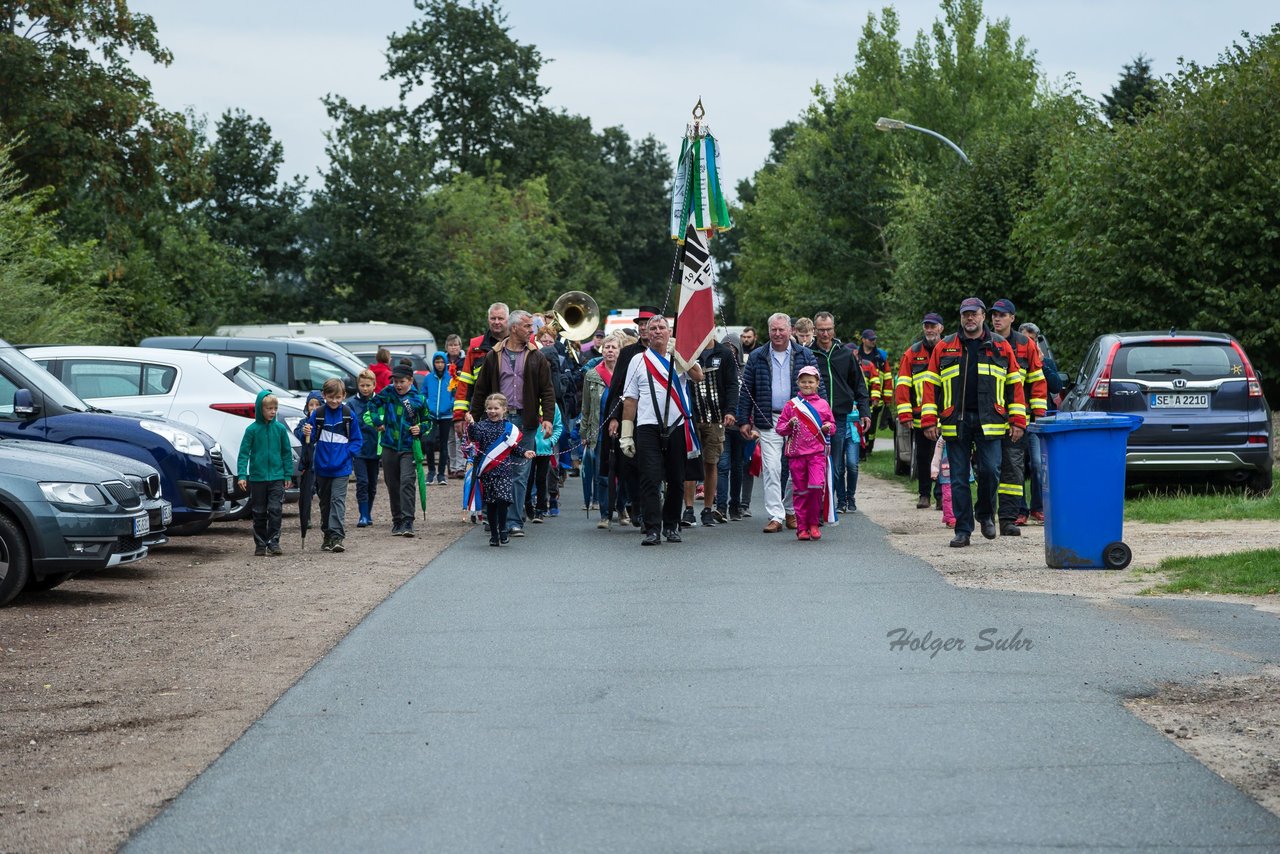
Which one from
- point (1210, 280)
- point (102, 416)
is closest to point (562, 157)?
point (1210, 280)

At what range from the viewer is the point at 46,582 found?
1270 cm

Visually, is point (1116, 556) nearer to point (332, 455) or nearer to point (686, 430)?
point (686, 430)

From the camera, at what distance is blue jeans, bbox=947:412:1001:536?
14.3 metres

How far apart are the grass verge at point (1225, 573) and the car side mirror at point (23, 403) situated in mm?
8192

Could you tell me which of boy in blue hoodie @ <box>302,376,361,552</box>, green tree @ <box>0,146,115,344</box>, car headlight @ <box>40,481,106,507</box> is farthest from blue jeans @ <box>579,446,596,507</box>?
green tree @ <box>0,146,115,344</box>

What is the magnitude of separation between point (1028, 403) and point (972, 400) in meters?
0.67

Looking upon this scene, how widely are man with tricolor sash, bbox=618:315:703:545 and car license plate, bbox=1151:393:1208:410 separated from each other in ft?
16.3

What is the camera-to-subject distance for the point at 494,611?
35.5 ft

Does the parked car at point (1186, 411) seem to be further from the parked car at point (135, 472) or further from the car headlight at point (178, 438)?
the parked car at point (135, 472)

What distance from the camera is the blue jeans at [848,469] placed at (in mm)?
18078

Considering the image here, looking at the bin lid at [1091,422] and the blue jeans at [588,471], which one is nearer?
the bin lid at [1091,422]

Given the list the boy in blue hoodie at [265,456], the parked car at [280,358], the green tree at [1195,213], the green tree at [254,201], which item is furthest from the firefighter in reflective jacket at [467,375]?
the green tree at [254,201]

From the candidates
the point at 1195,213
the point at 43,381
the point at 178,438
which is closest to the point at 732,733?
the point at 178,438

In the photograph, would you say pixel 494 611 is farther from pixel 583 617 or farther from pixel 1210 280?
pixel 1210 280
